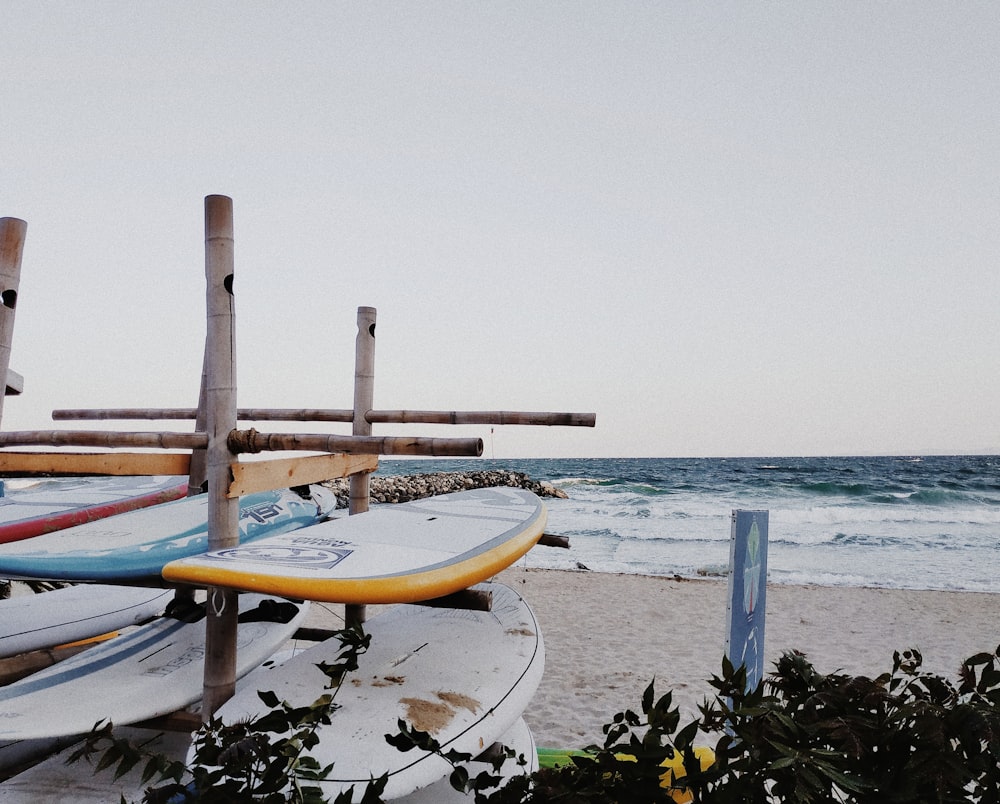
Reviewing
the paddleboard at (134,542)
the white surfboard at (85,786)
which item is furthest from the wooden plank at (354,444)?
the white surfboard at (85,786)

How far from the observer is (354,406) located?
4.20 metres

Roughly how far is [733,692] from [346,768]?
1.37m

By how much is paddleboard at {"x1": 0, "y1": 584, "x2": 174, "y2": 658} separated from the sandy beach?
9.89ft

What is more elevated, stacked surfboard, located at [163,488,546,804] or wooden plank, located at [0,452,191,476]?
wooden plank, located at [0,452,191,476]

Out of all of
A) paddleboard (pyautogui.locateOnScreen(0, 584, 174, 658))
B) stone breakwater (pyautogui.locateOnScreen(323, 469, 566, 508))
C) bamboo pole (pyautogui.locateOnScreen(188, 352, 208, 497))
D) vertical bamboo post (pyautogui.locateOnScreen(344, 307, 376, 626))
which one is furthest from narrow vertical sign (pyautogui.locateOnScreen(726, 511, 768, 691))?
stone breakwater (pyautogui.locateOnScreen(323, 469, 566, 508))

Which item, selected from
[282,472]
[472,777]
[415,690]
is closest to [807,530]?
[472,777]

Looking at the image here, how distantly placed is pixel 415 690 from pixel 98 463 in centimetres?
175

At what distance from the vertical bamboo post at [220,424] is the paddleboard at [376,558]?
214mm

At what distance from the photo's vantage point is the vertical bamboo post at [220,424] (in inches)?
102

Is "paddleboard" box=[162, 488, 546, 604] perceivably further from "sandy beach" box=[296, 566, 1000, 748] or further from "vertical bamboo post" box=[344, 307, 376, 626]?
"sandy beach" box=[296, 566, 1000, 748]

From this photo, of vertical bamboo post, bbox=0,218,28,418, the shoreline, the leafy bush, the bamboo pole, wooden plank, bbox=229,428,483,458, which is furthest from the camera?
the shoreline

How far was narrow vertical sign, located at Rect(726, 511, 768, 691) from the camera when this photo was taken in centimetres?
281

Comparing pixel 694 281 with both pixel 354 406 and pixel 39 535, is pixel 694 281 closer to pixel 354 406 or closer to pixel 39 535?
pixel 354 406

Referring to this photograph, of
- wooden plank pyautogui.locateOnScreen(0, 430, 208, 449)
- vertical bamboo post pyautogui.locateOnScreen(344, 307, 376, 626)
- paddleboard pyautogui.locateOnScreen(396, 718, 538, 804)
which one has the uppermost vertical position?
vertical bamboo post pyautogui.locateOnScreen(344, 307, 376, 626)
